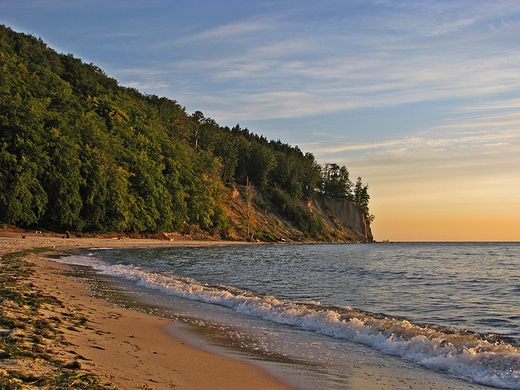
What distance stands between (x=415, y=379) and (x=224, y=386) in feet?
9.64

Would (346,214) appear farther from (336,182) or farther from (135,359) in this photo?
(135,359)

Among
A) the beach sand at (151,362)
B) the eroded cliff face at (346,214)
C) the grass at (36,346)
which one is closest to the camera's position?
the grass at (36,346)

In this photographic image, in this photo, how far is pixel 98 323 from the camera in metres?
9.02

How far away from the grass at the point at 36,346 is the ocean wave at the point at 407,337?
493 cm

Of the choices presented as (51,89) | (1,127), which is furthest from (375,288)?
(51,89)

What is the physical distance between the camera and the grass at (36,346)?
4676 mm

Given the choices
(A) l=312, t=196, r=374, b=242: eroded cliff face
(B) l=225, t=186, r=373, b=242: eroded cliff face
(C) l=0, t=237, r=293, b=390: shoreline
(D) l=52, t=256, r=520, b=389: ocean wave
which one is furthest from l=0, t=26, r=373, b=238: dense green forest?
(C) l=0, t=237, r=293, b=390: shoreline

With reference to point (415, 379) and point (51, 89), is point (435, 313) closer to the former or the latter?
point (415, 379)

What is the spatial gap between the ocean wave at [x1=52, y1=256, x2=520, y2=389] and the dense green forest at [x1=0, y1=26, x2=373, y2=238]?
130 feet

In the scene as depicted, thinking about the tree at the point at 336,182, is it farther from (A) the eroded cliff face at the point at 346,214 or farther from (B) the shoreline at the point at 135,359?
(B) the shoreline at the point at 135,359

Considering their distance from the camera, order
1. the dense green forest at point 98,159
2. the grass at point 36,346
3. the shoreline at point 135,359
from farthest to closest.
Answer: the dense green forest at point 98,159 < the shoreline at point 135,359 < the grass at point 36,346

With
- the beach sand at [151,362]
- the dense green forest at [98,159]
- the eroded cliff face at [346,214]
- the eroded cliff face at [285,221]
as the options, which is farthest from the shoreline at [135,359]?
the eroded cliff face at [346,214]

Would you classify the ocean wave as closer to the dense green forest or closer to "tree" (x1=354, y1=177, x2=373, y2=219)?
the dense green forest

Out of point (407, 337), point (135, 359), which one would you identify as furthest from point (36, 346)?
point (407, 337)
